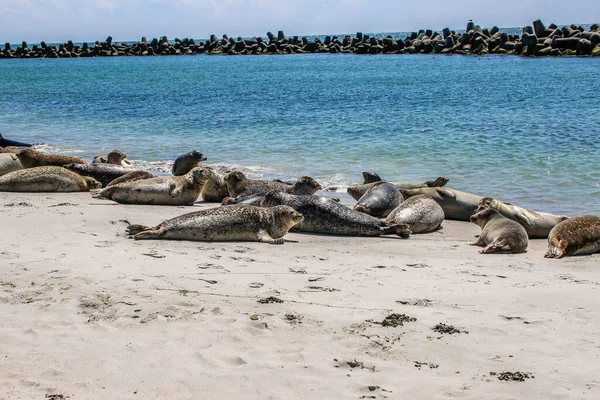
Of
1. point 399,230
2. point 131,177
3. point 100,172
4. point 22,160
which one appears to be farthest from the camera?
point 22,160

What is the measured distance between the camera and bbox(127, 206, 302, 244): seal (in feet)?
23.1

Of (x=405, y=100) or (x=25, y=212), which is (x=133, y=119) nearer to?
(x=405, y=100)

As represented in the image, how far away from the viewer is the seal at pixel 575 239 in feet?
23.7

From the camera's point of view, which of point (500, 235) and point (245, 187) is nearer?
point (500, 235)

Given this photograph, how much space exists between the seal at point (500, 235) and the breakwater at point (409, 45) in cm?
4378

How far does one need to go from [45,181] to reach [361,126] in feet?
33.9

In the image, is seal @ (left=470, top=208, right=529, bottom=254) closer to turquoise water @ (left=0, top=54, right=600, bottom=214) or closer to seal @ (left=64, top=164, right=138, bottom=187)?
turquoise water @ (left=0, top=54, right=600, bottom=214)

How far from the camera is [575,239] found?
23.8 feet

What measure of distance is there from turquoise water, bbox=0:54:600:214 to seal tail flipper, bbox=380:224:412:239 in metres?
2.84

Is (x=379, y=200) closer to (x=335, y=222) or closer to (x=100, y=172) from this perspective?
(x=335, y=222)

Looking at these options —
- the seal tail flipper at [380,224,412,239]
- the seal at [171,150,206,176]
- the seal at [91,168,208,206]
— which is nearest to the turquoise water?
the seal at [171,150,206,176]

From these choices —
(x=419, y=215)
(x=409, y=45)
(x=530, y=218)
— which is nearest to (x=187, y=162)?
(x=419, y=215)

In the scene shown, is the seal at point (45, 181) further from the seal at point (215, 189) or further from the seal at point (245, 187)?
the seal at point (245, 187)

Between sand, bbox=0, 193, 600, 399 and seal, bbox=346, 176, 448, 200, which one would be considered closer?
sand, bbox=0, 193, 600, 399
